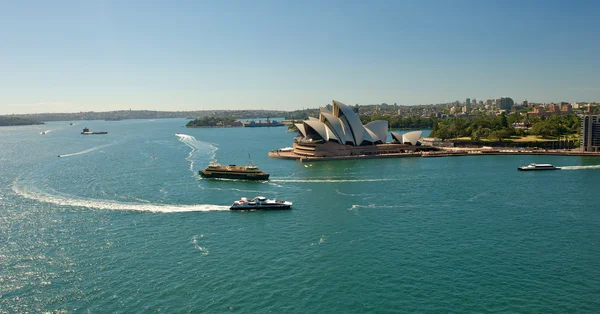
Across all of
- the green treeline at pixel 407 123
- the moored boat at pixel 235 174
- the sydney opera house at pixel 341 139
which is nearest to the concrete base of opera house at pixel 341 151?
the sydney opera house at pixel 341 139

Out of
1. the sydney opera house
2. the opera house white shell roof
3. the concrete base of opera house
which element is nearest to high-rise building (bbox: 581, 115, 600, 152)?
the sydney opera house

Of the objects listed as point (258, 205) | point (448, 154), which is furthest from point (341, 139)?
point (258, 205)

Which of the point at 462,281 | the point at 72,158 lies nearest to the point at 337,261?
the point at 462,281

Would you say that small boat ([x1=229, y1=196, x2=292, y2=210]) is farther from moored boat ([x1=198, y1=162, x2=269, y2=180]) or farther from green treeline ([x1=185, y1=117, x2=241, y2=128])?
green treeline ([x1=185, y1=117, x2=241, y2=128])

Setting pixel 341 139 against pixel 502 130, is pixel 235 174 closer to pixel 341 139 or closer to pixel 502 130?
pixel 341 139

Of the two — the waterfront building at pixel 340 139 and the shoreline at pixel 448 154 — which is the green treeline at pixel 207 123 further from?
the shoreline at pixel 448 154
